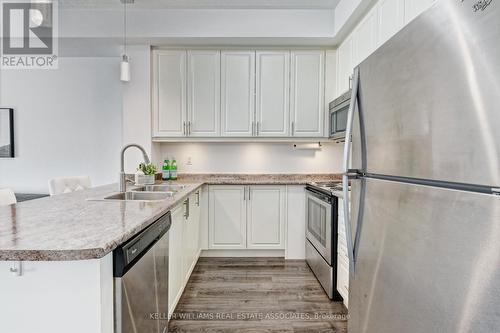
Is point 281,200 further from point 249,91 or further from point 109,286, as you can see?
point 109,286

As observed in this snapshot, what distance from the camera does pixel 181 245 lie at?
2256 mm

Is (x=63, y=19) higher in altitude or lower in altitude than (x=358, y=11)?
higher

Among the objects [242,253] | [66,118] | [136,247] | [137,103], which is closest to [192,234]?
[242,253]

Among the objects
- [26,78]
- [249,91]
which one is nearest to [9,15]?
[26,78]

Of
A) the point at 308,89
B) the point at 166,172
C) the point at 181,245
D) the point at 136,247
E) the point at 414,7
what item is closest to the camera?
the point at 136,247

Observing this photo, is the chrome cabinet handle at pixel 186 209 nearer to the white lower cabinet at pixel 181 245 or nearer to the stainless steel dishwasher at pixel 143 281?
the white lower cabinet at pixel 181 245

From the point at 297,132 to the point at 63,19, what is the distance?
9.60 ft

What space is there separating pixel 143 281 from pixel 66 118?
341 centimetres

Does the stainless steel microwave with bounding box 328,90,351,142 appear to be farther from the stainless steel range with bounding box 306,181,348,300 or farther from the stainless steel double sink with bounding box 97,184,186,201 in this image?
the stainless steel double sink with bounding box 97,184,186,201

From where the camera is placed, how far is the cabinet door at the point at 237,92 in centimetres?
347

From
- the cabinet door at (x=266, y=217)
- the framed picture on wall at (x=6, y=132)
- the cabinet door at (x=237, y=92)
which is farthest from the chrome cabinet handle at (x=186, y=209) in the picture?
the framed picture on wall at (x=6, y=132)

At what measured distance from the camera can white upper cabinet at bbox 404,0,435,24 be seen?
167 cm

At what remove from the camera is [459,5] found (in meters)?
0.74

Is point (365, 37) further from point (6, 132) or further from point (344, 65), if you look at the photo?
point (6, 132)
